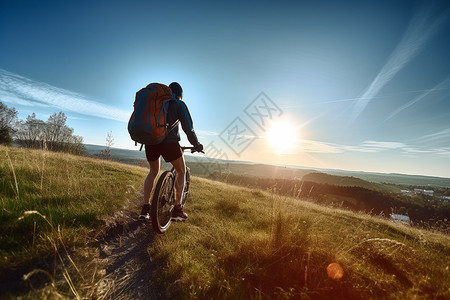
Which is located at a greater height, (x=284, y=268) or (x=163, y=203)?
(x=163, y=203)

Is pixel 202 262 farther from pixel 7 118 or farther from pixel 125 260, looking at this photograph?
pixel 7 118

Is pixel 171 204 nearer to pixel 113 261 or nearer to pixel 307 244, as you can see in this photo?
pixel 113 261

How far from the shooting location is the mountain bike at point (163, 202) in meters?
3.16

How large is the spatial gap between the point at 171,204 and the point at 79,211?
65.6 inches

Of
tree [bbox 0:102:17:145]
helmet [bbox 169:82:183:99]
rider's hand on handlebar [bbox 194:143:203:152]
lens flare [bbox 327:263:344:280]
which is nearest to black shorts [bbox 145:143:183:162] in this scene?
rider's hand on handlebar [bbox 194:143:203:152]

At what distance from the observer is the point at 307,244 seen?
2.76 metres

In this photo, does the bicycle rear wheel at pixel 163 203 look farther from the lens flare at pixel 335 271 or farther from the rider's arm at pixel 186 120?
the lens flare at pixel 335 271

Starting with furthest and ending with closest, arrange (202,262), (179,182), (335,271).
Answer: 1. (179,182)
2. (202,262)
3. (335,271)

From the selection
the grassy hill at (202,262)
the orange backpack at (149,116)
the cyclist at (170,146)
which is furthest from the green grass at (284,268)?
the orange backpack at (149,116)

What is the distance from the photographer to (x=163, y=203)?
3668 mm

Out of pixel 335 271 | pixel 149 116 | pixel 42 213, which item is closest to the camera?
pixel 335 271

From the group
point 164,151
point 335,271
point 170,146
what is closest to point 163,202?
point 164,151

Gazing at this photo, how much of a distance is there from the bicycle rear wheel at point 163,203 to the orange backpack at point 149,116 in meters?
0.90

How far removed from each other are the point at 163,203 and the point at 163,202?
0.07ft
